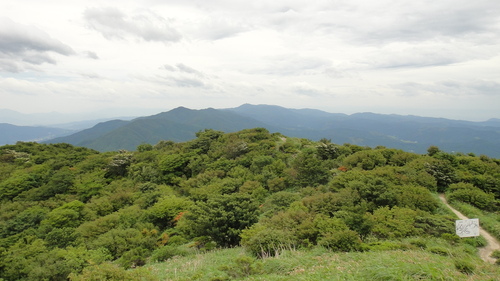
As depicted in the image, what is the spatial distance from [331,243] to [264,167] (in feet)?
57.9

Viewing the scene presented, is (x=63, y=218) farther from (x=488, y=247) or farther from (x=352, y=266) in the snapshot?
(x=488, y=247)

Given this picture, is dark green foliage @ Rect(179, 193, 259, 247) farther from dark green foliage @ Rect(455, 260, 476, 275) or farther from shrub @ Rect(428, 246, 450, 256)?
dark green foliage @ Rect(455, 260, 476, 275)

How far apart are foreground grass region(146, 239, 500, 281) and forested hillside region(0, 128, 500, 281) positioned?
0.28 feet

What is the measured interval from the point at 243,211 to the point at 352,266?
7784 millimetres

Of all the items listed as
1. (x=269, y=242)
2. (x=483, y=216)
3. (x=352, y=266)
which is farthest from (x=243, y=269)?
(x=483, y=216)

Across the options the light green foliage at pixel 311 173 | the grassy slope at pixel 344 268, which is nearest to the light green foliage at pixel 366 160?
the light green foliage at pixel 311 173

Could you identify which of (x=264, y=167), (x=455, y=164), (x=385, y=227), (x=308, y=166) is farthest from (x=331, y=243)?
(x=455, y=164)

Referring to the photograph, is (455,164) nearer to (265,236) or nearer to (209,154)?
(265,236)

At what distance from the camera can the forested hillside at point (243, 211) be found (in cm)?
1150

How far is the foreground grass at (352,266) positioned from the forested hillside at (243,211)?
0.08 metres

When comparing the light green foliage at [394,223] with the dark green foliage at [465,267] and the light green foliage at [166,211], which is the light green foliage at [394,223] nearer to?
the dark green foliage at [465,267]

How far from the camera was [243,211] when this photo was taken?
15094mm

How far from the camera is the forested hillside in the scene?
37.7 ft

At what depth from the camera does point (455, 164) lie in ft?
81.3
